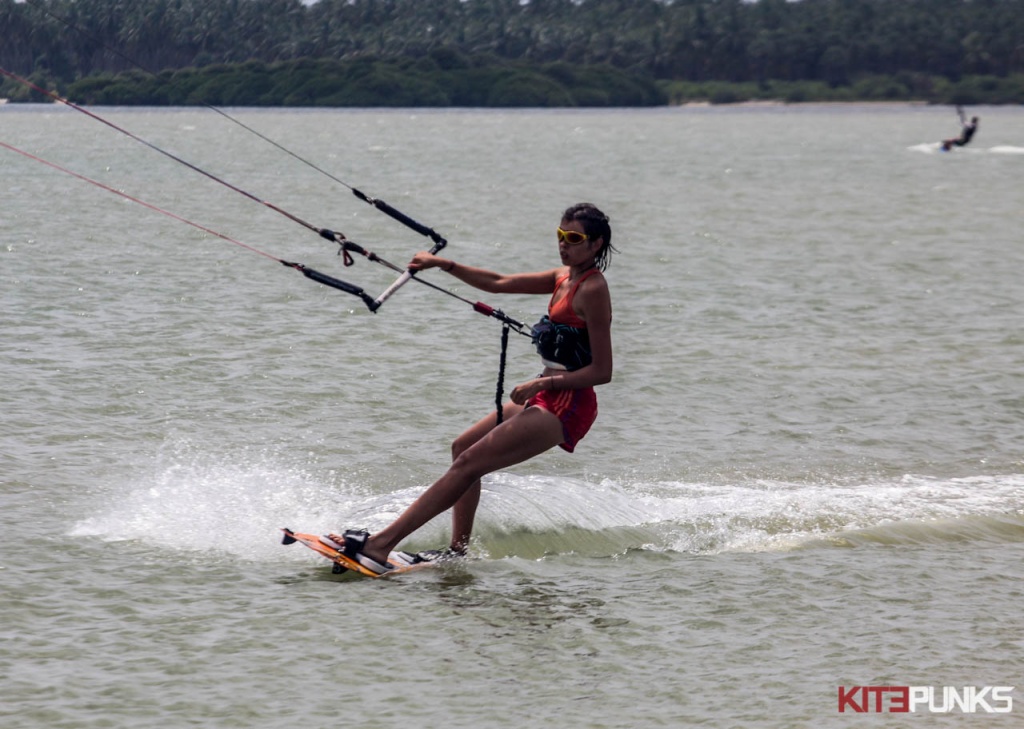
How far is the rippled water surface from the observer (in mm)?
7125

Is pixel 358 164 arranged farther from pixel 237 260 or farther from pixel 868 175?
pixel 237 260

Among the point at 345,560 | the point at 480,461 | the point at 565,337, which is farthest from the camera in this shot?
the point at 345,560

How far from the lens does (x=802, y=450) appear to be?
12.2 meters

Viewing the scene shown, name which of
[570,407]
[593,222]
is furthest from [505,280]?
[570,407]

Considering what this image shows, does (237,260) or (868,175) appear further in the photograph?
(868,175)

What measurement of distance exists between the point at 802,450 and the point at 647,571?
3726 mm

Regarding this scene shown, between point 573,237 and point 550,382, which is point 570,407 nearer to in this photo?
point 550,382

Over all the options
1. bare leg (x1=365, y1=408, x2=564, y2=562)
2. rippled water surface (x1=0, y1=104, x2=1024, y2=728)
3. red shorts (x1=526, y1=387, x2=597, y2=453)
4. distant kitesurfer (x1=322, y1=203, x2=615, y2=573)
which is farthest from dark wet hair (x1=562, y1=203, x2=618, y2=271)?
rippled water surface (x1=0, y1=104, x2=1024, y2=728)

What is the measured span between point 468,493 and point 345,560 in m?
0.79

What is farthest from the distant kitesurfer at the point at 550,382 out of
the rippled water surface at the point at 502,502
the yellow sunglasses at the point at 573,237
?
the rippled water surface at the point at 502,502

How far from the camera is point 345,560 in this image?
8445 millimetres

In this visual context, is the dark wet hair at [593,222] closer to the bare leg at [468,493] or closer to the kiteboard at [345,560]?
the bare leg at [468,493]

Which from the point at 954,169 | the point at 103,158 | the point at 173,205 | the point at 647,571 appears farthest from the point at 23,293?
the point at 954,169

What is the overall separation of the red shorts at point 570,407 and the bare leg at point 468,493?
176 millimetres
